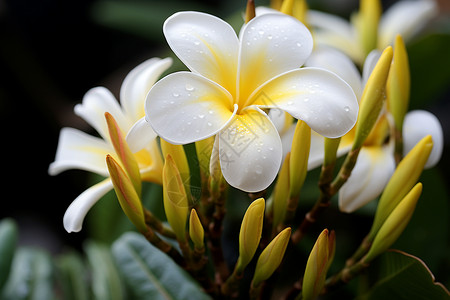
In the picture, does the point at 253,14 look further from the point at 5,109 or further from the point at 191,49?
the point at 5,109

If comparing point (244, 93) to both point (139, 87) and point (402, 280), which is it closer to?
point (139, 87)

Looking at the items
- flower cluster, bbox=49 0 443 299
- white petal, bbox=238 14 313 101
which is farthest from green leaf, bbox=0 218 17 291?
white petal, bbox=238 14 313 101

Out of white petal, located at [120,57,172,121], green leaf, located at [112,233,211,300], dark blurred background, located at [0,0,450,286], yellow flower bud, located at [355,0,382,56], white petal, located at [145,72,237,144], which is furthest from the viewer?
dark blurred background, located at [0,0,450,286]

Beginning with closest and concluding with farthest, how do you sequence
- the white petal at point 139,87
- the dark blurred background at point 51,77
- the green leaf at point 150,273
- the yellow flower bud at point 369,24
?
1. the white petal at point 139,87
2. the green leaf at point 150,273
3. the yellow flower bud at point 369,24
4. the dark blurred background at point 51,77

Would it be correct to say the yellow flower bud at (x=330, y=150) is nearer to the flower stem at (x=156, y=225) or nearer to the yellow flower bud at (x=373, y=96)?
the yellow flower bud at (x=373, y=96)

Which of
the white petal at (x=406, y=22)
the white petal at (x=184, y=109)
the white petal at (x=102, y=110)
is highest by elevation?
the white petal at (x=184, y=109)

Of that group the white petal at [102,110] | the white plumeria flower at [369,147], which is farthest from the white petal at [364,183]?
the white petal at [102,110]

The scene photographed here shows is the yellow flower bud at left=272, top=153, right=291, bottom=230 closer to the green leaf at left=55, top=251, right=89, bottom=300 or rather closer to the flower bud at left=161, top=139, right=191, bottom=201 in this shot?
the flower bud at left=161, top=139, right=191, bottom=201

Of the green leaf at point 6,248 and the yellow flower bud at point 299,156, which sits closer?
the yellow flower bud at point 299,156
